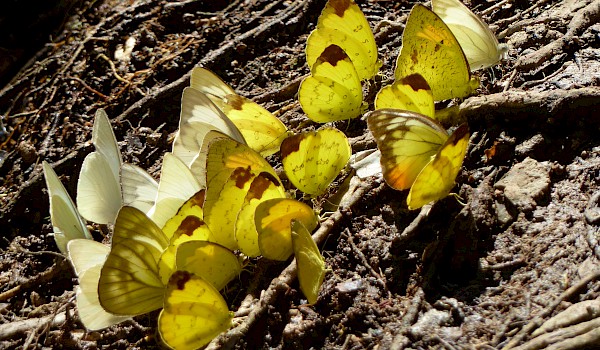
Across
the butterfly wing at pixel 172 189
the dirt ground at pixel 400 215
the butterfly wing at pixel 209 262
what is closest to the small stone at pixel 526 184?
the dirt ground at pixel 400 215

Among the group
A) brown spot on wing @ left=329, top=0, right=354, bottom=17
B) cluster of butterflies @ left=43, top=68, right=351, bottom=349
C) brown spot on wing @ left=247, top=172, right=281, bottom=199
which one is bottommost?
cluster of butterflies @ left=43, top=68, right=351, bottom=349

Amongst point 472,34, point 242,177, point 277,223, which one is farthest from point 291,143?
point 472,34

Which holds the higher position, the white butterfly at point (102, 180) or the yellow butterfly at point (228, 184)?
the yellow butterfly at point (228, 184)

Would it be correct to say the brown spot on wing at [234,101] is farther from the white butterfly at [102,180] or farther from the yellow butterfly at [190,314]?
the yellow butterfly at [190,314]

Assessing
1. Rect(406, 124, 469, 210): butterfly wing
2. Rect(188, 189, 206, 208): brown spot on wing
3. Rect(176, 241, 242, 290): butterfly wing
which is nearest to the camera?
Rect(406, 124, 469, 210): butterfly wing

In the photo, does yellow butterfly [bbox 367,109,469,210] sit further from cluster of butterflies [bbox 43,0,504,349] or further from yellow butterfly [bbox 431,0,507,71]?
yellow butterfly [bbox 431,0,507,71]

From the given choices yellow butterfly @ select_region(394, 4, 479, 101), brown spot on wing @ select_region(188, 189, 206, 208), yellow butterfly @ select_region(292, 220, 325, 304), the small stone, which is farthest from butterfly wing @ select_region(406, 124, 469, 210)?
brown spot on wing @ select_region(188, 189, 206, 208)
